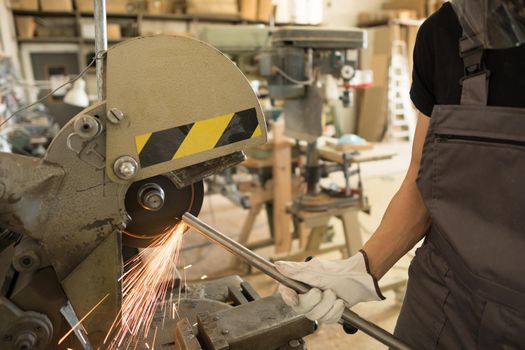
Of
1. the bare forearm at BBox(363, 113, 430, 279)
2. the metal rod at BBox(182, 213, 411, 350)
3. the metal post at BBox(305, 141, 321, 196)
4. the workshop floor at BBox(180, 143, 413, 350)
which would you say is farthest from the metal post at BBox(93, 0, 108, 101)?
the metal post at BBox(305, 141, 321, 196)

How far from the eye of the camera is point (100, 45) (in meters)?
0.75

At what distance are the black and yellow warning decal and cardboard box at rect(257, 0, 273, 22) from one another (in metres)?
5.04

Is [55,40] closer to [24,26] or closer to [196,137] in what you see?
[24,26]

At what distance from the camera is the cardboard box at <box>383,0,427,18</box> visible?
6329mm

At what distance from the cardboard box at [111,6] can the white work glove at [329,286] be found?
4.88 meters

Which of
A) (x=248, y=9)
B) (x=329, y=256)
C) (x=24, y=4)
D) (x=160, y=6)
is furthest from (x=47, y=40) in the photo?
(x=329, y=256)

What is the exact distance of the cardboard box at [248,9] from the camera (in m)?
5.29

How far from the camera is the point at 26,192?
2.13 ft

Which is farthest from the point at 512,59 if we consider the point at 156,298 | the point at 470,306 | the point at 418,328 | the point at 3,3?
the point at 3,3

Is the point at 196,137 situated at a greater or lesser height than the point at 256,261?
greater

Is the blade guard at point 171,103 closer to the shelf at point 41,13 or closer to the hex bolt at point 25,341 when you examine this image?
the hex bolt at point 25,341

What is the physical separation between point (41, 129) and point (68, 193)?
272 centimetres

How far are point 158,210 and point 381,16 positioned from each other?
6.58 meters

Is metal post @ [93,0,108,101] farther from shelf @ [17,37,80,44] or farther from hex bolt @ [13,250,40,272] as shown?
shelf @ [17,37,80,44]
